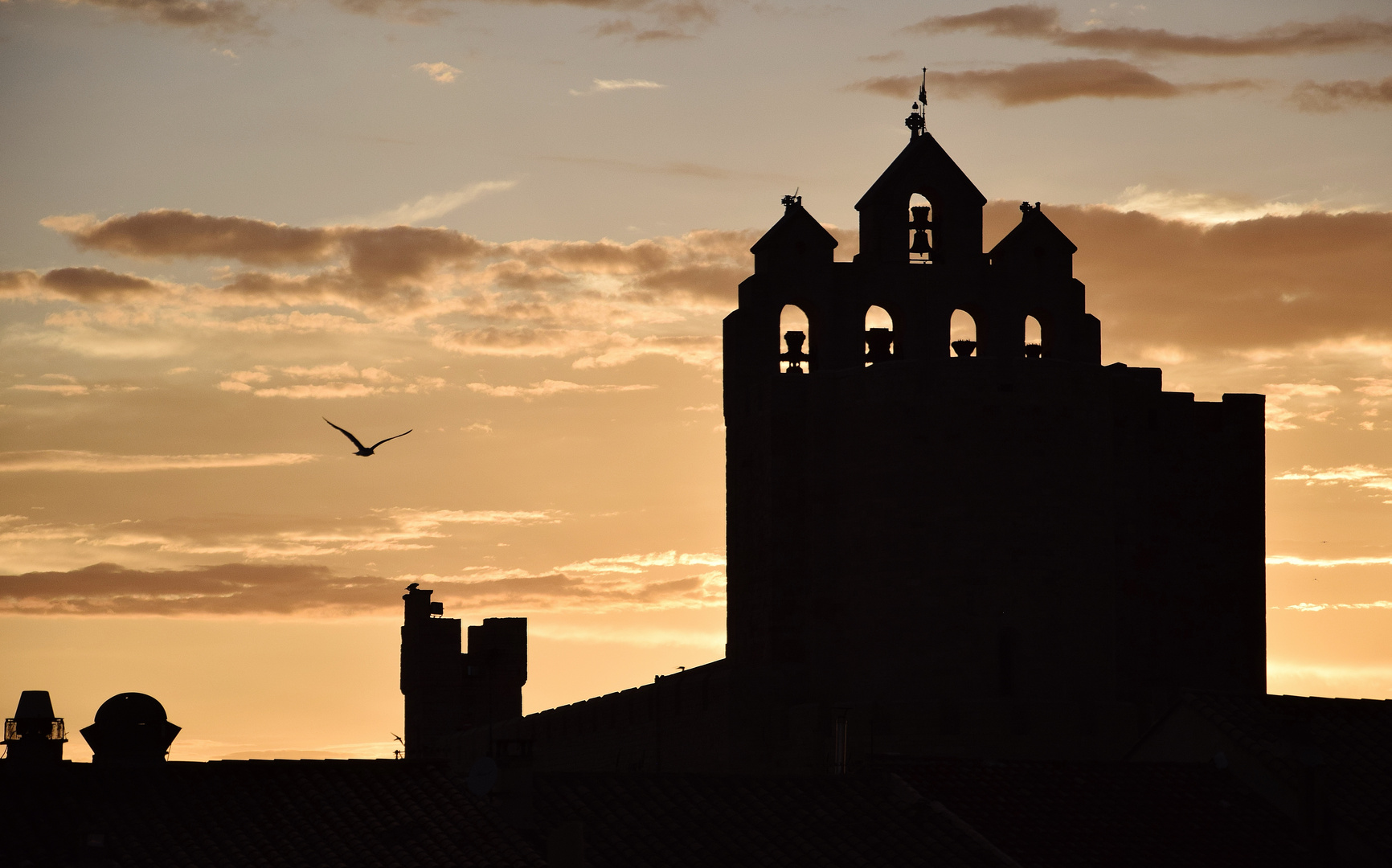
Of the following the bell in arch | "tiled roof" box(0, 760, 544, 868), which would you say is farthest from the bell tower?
"tiled roof" box(0, 760, 544, 868)

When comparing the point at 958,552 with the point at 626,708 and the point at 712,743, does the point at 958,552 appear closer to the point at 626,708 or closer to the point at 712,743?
the point at 712,743

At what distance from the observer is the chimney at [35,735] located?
36500 mm

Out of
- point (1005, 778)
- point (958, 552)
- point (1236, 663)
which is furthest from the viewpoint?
point (1236, 663)

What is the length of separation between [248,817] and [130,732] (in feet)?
19.0

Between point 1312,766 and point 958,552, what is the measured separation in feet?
37.1

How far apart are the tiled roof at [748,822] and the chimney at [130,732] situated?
6.87m

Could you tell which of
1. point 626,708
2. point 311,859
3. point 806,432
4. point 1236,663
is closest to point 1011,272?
point 806,432

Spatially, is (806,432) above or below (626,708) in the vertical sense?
above

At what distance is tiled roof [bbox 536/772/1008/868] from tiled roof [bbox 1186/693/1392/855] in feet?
21.2

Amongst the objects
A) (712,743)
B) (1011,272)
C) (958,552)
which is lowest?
(712,743)

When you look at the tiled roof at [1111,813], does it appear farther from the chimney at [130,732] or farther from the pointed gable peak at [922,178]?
the pointed gable peak at [922,178]

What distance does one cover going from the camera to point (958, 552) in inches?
1873

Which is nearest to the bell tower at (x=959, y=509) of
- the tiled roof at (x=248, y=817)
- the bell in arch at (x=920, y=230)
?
the bell in arch at (x=920, y=230)

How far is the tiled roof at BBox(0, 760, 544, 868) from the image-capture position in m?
32.4
